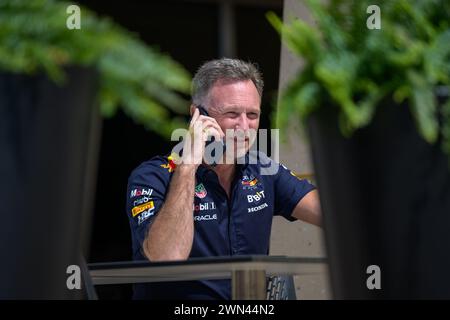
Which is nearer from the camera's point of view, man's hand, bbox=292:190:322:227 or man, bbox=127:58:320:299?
man, bbox=127:58:320:299

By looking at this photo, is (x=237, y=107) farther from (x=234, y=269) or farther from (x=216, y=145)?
A: (x=234, y=269)

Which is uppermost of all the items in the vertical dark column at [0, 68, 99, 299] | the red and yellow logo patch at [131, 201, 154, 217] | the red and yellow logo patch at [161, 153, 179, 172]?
the red and yellow logo patch at [161, 153, 179, 172]

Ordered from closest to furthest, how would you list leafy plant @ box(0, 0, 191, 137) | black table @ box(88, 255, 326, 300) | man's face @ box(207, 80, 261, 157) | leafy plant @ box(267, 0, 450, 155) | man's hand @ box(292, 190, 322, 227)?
leafy plant @ box(0, 0, 191, 137) → leafy plant @ box(267, 0, 450, 155) → black table @ box(88, 255, 326, 300) → man's face @ box(207, 80, 261, 157) → man's hand @ box(292, 190, 322, 227)

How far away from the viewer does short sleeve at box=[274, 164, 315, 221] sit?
3066 millimetres

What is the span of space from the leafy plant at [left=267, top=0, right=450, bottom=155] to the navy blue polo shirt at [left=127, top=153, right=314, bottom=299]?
4.73 ft

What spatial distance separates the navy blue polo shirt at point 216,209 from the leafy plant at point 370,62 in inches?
56.8

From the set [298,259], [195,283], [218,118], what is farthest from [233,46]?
[298,259]

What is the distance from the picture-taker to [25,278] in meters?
1.16

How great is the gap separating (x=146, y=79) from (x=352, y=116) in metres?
0.29

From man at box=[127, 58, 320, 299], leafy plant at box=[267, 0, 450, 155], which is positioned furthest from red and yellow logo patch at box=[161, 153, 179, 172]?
leafy plant at box=[267, 0, 450, 155]

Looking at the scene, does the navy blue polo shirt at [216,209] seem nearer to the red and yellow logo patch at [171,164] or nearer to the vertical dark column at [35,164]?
the red and yellow logo patch at [171,164]

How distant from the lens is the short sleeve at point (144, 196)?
270 centimetres

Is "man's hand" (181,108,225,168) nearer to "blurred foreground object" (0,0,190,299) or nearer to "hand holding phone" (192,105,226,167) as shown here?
"hand holding phone" (192,105,226,167)

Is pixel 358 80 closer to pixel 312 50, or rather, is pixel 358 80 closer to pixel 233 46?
pixel 312 50
